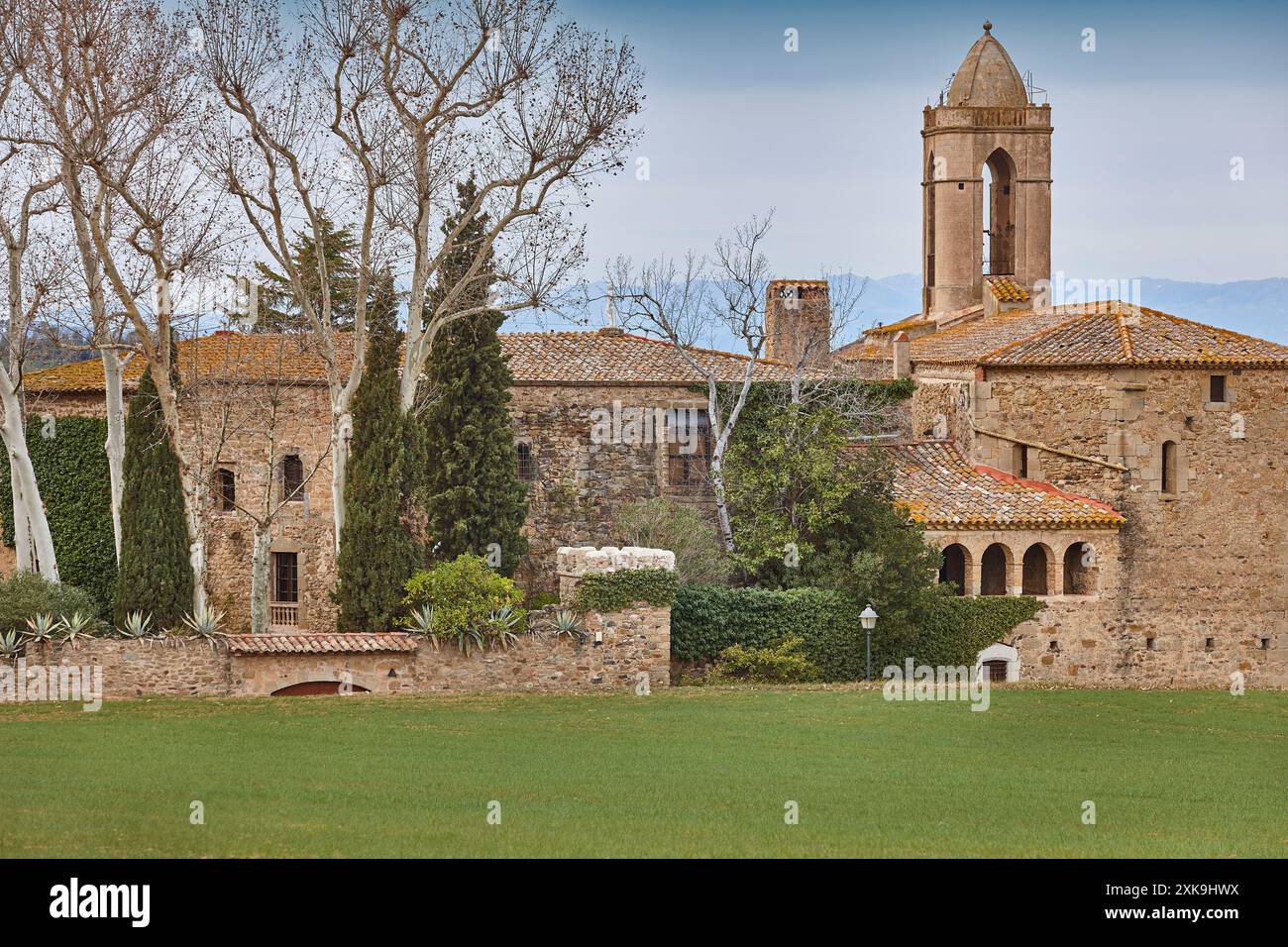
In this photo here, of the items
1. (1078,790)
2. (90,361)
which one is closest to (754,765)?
(1078,790)

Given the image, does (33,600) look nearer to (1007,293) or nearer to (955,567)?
(955,567)

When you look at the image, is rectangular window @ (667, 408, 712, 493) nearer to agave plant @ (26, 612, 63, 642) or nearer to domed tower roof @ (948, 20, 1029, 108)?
agave plant @ (26, 612, 63, 642)

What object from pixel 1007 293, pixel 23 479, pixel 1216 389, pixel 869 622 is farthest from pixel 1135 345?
pixel 23 479

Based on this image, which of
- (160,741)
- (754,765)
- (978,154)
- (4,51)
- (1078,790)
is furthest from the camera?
(978,154)

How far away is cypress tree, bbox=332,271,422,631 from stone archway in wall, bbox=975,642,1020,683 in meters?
11.0

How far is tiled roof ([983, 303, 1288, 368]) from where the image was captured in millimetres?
35562

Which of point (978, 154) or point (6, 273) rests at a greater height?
point (978, 154)

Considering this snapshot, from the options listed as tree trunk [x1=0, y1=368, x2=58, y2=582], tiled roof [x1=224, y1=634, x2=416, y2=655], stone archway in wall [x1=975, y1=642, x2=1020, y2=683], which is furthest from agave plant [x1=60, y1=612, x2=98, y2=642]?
stone archway in wall [x1=975, y1=642, x2=1020, y2=683]

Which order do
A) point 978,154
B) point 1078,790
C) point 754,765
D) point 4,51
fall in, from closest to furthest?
1. point 1078,790
2. point 754,765
3. point 4,51
4. point 978,154

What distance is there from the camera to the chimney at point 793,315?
40.8 m

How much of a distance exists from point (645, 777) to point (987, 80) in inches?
1733
